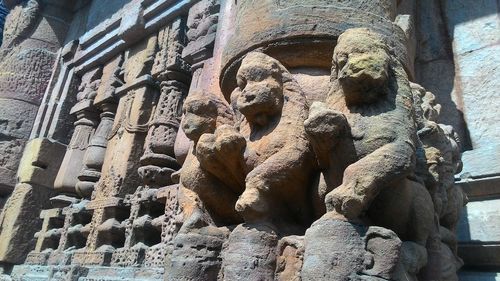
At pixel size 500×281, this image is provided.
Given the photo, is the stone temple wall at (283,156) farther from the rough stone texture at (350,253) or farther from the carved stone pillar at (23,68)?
the carved stone pillar at (23,68)

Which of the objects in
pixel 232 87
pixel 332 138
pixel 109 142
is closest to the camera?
pixel 332 138

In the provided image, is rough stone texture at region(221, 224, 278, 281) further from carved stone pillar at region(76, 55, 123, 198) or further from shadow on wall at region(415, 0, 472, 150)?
carved stone pillar at region(76, 55, 123, 198)

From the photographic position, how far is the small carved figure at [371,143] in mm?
1400

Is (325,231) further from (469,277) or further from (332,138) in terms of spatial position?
(469,277)

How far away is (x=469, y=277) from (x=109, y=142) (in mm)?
3058

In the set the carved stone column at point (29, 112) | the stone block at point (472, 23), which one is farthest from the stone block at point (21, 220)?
the stone block at point (472, 23)

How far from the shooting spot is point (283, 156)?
165 cm

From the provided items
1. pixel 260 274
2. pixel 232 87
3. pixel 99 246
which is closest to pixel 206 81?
pixel 232 87

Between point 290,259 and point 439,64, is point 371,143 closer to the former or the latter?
point 290,259

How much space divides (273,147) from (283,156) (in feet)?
0.23

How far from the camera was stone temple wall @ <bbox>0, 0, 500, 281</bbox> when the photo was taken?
1488mm

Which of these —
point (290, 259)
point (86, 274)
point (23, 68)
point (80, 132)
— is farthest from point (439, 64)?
point (23, 68)

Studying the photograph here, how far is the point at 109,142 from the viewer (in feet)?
13.4

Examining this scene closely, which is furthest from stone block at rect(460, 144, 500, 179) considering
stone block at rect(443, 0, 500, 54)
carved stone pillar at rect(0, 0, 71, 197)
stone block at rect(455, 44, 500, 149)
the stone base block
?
carved stone pillar at rect(0, 0, 71, 197)
